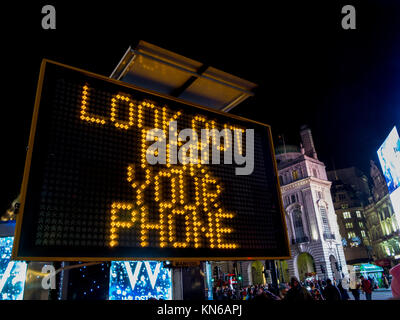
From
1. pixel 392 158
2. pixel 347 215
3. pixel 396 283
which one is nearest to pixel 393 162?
Result: pixel 392 158

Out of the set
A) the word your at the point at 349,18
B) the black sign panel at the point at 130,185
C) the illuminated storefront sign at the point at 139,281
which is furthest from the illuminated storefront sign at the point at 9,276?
the word your at the point at 349,18

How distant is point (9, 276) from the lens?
11664mm

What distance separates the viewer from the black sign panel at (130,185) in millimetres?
3379

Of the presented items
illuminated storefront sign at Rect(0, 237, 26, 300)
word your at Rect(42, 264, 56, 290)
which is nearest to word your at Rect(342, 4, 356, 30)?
word your at Rect(42, 264, 56, 290)

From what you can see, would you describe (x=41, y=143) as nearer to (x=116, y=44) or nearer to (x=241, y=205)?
(x=116, y=44)

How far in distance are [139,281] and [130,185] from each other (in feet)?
26.6

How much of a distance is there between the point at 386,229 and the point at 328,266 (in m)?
28.7

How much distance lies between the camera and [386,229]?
206 ft

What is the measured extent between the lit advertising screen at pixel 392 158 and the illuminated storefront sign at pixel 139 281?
11.4m

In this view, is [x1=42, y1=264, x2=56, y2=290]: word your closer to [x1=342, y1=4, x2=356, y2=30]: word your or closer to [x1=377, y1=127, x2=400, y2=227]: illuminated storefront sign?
[x1=342, y1=4, x2=356, y2=30]: word your

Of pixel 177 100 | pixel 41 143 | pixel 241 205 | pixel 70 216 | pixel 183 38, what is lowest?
pixel 70 216

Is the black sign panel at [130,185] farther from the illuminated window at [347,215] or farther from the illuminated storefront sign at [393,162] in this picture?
the illuminated window at [347,215]

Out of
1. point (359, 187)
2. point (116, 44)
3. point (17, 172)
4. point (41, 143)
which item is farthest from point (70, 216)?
point (359, 187)

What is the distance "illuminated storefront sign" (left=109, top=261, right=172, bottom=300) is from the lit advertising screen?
11.4m
